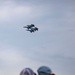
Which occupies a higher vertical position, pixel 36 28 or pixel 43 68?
pixel 36 28

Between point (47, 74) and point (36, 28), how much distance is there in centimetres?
5917

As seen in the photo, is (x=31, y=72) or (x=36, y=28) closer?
(x=31, y=72)

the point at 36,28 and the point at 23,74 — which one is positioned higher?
the point at 36,28

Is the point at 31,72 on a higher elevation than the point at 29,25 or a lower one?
lower

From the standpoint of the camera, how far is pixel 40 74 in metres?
18.1

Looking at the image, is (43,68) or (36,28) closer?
(43,68)

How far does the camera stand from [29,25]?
76875 millimetres

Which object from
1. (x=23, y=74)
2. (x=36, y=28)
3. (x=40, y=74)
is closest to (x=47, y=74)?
(x=40, y=74)

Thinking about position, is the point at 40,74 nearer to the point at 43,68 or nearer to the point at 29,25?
the point at 43,68

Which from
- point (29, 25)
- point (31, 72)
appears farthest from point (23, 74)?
point (29, 25)

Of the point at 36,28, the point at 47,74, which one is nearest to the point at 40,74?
the point at 47,74

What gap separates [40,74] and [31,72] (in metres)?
0.71

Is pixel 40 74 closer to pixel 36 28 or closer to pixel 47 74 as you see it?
pixel 47 74

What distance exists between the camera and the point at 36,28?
77.0m
